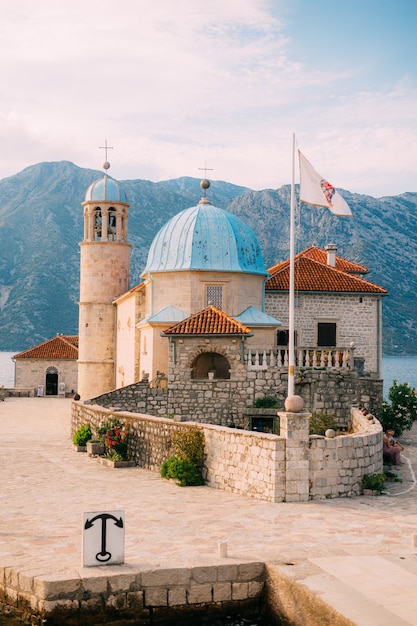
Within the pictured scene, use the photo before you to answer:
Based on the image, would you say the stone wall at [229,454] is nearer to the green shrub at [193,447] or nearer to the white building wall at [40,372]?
the green shrub at [193,447]

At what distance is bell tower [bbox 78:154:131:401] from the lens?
4231 centimetres

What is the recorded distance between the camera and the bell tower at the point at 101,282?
139 feet

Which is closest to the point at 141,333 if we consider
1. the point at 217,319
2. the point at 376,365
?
the point at 217,319

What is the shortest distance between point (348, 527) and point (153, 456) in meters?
7.58

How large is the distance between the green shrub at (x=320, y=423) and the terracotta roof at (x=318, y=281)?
9293mm

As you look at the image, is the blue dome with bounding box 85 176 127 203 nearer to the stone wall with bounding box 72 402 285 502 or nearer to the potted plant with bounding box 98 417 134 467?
the potted plant with bounding box 98 417 134 467

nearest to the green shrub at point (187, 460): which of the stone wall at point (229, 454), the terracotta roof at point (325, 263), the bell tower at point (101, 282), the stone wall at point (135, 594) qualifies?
the stone wall at point (229, 454)

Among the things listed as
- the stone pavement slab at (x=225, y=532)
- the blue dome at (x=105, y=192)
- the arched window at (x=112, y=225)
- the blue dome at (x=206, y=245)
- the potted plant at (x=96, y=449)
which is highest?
the blue dome at (x=105, y=192)

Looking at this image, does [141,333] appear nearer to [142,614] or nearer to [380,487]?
[380,487]

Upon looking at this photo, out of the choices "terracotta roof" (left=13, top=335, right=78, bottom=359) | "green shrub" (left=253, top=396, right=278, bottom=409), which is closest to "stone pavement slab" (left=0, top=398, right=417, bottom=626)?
"green shrub" (left=253, top=396, right=278, bottom=409)

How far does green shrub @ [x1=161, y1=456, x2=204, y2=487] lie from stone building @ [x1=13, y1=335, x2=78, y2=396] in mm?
37026

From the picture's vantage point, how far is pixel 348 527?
13.3 m

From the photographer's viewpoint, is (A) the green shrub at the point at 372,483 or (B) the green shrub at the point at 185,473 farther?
(B) the green shrub at the point at 185,473

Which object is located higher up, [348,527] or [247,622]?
[348,527]
